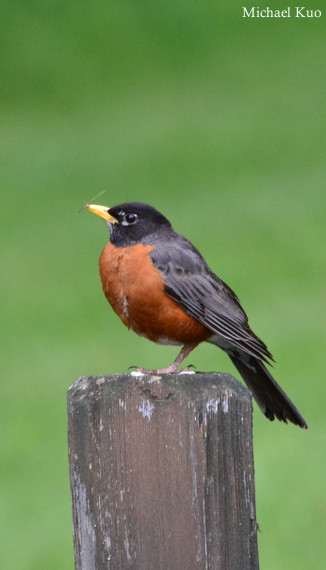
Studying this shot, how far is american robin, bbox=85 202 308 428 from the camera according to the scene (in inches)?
158

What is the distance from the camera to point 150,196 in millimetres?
11008

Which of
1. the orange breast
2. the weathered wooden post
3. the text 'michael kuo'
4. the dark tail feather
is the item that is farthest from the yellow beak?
the text 'michael kuo'

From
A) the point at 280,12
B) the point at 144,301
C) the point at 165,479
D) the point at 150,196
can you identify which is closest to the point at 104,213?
the point at 144,301

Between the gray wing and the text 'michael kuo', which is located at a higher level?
the text 'michael kuo'

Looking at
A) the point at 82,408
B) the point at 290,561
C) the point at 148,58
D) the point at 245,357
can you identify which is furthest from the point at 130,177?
the point at 82,408

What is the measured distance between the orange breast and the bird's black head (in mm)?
80

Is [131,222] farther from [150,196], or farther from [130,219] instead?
[150,196]

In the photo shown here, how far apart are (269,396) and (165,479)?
58.0 inches

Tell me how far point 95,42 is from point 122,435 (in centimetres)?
1100

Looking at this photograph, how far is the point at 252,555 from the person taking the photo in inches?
97.3

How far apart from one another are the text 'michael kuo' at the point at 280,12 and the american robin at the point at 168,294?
8597 mm

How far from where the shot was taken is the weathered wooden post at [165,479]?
241 cm

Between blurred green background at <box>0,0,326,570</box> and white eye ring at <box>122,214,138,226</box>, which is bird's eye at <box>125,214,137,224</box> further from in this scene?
blurred green background at <box>0,0,326,570</box>

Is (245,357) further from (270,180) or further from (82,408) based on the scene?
(270,180)
